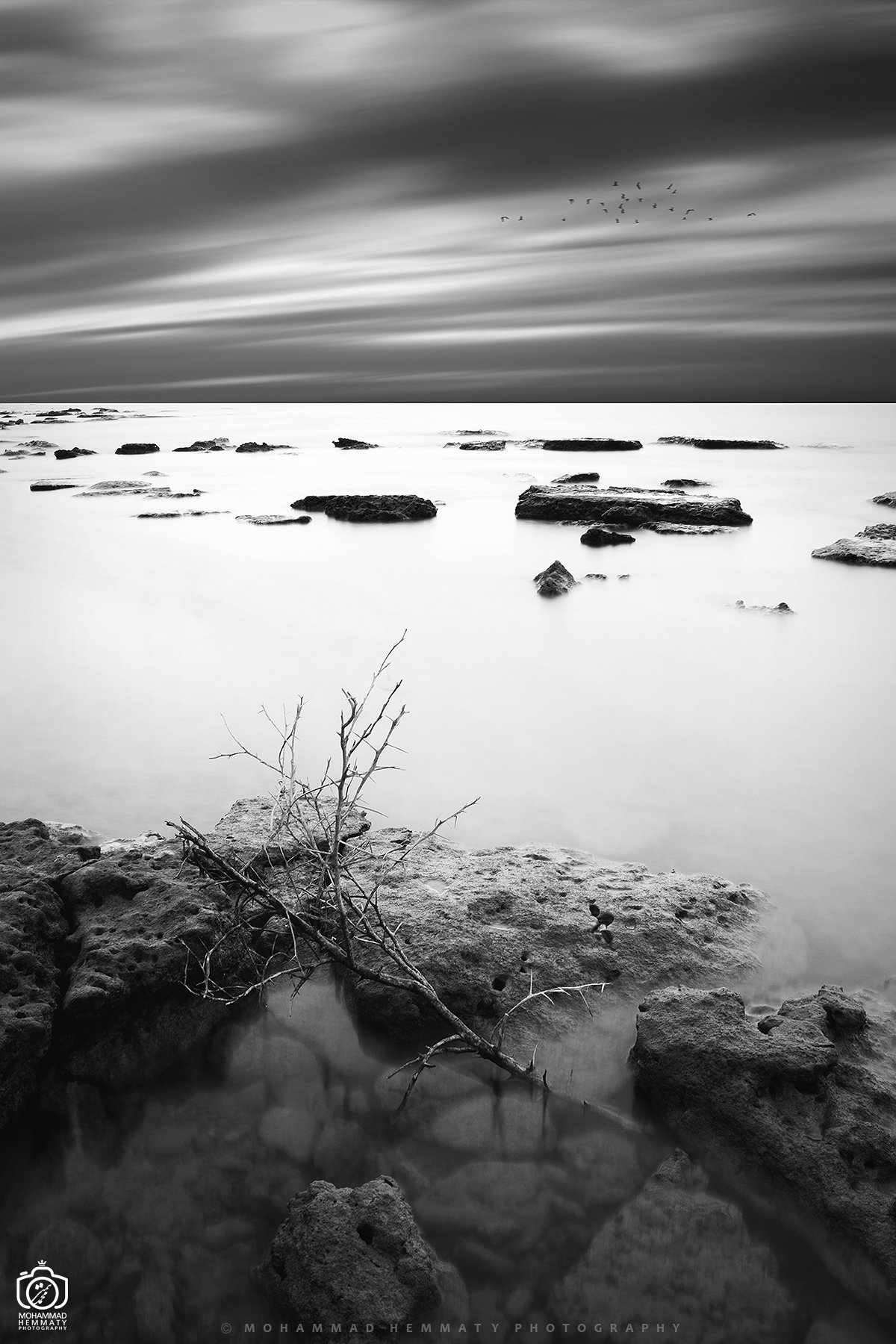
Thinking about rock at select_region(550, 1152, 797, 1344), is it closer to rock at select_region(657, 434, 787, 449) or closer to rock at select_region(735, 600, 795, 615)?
rock at select_region(735, 600, 795, 615)

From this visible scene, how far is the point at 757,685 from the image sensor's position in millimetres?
6938

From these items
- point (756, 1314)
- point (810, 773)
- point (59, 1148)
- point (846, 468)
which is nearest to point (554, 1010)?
point (756, 1314)

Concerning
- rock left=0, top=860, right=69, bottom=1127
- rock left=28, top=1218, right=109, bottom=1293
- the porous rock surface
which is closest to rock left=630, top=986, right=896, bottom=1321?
rock left=28, top=1218, right=109, bottom=1293

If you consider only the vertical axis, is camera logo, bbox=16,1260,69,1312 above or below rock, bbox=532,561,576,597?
below

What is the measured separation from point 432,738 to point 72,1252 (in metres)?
3.75

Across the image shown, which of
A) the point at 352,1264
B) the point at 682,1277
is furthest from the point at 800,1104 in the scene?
the point at 352,1264

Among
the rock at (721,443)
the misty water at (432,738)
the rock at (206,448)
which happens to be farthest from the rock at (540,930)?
the rock at (721,443)

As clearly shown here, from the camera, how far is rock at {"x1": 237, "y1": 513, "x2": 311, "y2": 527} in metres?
14.4

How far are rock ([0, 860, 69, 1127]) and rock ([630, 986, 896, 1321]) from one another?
74.9 inches

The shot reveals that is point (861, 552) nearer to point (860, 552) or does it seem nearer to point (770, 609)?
point (860, 552)

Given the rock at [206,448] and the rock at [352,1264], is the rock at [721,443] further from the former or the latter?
the rock at [352,1264]

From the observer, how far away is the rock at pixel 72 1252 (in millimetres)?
2355

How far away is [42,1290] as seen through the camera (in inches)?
91.4

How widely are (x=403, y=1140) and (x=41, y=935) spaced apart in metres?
1.45
